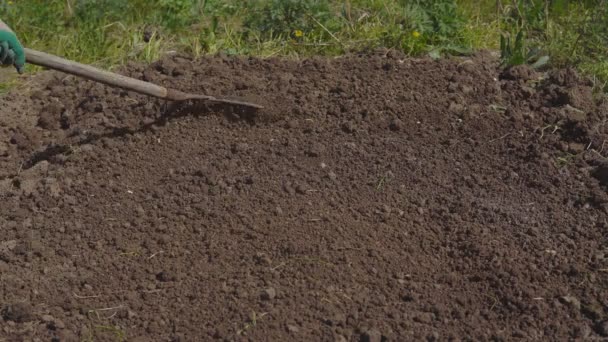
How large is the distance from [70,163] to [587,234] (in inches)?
98.5

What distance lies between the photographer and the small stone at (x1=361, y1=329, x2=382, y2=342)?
347 cm

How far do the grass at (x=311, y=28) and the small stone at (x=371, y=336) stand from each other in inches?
89.1

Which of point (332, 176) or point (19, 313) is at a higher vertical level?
point (332, 176)

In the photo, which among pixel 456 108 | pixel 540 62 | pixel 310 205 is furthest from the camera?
pixel 540 62

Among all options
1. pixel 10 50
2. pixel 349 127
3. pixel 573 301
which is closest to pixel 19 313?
pixel 10 50

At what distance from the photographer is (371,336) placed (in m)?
3.48

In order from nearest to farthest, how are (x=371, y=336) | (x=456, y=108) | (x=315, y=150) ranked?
(x=371, y=336)
(x=315, y=150)
(x=456, y=108)

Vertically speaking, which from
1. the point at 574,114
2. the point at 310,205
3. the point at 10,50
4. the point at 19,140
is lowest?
the point at 19,140

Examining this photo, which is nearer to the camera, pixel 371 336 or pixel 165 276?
pixel 371 336

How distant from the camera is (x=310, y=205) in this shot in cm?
419

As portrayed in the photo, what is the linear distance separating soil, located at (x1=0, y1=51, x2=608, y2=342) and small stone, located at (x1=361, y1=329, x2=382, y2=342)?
0.03 meters

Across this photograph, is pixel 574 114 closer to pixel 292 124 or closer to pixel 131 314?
pixel 292 124

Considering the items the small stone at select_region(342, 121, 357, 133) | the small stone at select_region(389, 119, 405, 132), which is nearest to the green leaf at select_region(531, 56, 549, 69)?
the small stone at select_region(389, 119, 405, 132)

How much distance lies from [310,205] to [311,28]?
177cm
